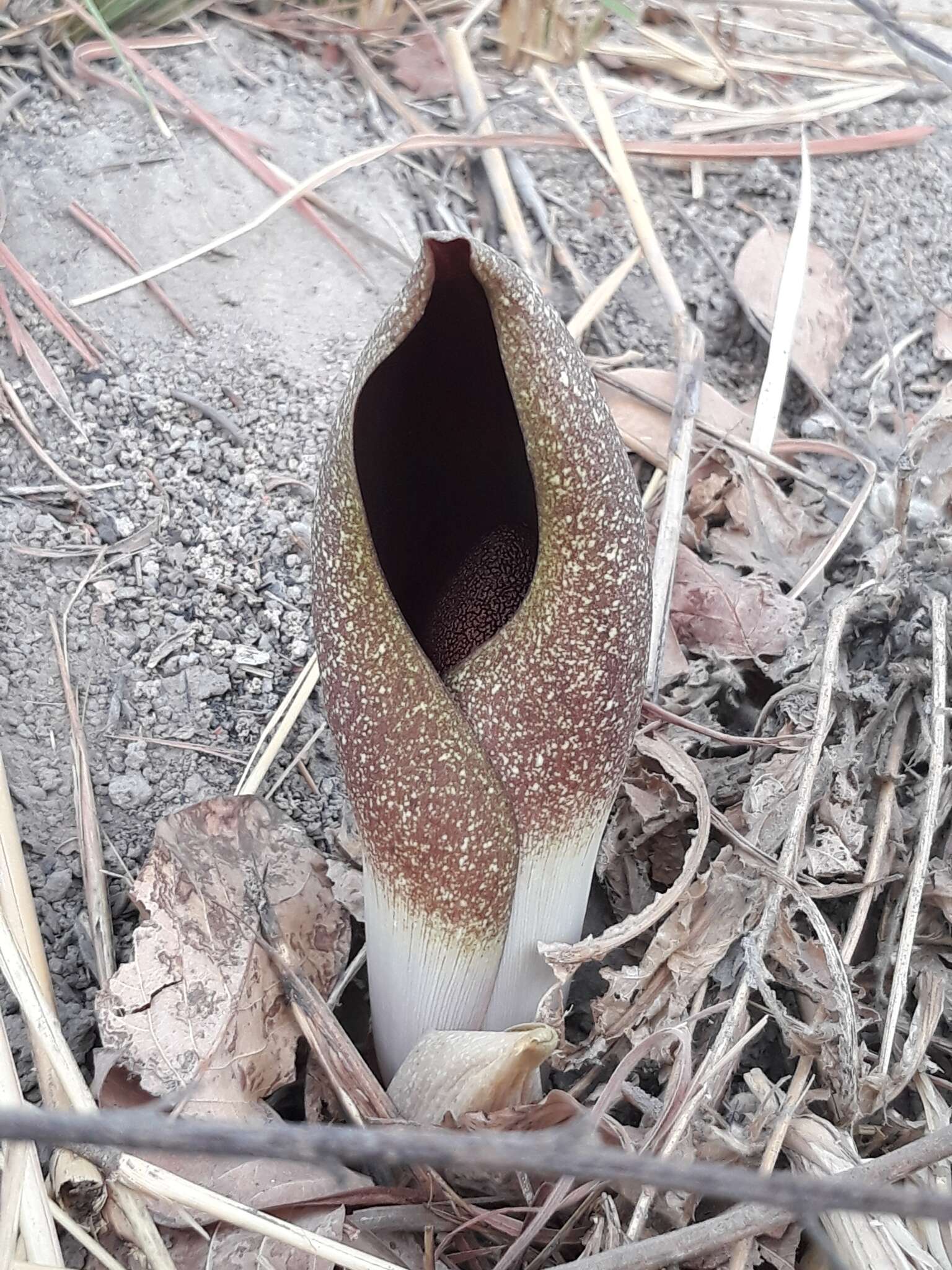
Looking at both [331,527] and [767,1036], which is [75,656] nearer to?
[331,527]

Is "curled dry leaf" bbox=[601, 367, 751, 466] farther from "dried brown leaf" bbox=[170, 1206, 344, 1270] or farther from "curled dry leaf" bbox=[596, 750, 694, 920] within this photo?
"dried brown leaf" bbox=[170, 1206, 344, 1270]

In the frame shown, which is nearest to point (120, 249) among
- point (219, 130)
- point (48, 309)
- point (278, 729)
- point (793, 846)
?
point (48, 309)

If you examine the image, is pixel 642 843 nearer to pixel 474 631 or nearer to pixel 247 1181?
pixel 474 631

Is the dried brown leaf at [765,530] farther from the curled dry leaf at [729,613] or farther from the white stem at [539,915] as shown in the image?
the white stem at [539,915]

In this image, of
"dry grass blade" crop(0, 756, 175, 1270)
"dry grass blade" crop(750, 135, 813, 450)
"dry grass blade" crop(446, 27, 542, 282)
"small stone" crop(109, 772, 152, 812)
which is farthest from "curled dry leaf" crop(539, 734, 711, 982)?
"dry grass blade" crop(446, 27, 542, 282)

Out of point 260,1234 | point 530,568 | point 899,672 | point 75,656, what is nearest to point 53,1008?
point 260,1234

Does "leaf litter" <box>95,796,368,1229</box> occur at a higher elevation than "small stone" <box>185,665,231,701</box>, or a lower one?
lower

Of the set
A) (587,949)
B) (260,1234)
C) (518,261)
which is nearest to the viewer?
(260,1234)
